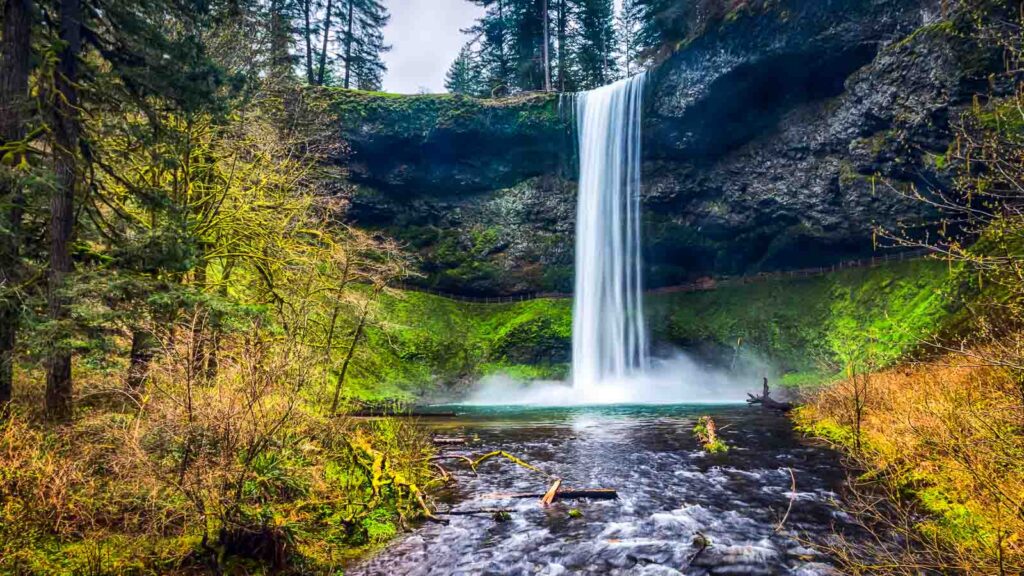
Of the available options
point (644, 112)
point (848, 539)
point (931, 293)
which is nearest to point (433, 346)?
point (644, 112)

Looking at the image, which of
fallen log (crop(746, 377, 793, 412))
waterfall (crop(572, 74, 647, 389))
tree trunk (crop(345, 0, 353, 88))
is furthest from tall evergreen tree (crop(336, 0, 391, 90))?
fallen log (crop(746, 377, 793, 412))

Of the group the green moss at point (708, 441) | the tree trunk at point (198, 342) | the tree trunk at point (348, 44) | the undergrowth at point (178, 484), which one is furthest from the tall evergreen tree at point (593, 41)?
the undergrowth at point (178, 484)

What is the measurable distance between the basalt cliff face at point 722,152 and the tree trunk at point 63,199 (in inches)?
870

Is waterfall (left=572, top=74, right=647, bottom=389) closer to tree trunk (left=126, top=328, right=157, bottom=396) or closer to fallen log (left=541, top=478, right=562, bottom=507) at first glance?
fallen log (left=541, top=478, right=562, bottom=507)

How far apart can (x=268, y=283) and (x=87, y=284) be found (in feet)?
15.8

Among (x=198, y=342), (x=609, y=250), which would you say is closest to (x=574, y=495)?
(x=198, y=342)

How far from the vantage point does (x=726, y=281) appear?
3475 centimetres

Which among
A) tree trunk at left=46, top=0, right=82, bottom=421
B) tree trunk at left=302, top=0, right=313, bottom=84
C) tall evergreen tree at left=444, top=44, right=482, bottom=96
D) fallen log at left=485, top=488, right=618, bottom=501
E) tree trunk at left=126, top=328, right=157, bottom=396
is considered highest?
tall evergreen tree at left=444, top=44, right=482, bottom=96

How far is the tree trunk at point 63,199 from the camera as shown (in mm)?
6473

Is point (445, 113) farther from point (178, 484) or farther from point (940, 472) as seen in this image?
point (178, 484)

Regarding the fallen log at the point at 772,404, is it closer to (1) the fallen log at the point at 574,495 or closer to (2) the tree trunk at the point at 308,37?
(1) the fallen log at the point at 574,495

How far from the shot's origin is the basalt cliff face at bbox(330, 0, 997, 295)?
24531mm

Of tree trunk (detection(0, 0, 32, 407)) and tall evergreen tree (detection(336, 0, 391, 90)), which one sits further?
tall evergreen tree (detection(336, 0, 391, 90))

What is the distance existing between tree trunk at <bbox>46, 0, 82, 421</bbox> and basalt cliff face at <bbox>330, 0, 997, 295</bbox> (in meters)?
22.1
